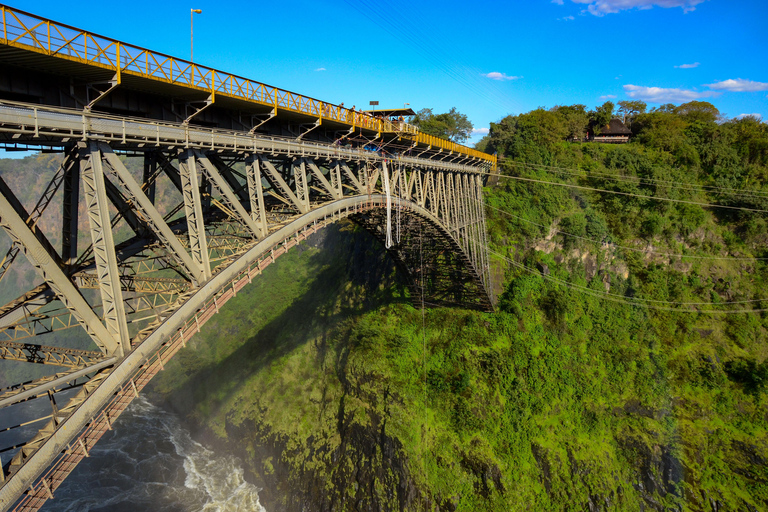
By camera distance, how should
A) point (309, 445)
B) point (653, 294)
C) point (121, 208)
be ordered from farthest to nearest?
point (653, 294) → point (309, 445) → point (121, 208)

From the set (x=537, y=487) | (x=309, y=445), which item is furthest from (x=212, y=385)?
(x=537, y=487)

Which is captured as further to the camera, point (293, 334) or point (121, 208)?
point (293, 334)

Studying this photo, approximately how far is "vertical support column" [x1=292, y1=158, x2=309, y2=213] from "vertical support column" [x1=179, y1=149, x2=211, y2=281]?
471 centimetres

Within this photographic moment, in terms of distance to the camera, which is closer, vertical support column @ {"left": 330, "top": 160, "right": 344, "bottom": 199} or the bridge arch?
the bridge arch

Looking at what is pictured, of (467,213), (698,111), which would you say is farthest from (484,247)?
(698,111)

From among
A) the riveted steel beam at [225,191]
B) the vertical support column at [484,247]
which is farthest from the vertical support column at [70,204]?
the vertical support column at [484,247]

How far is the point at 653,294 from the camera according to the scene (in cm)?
3456

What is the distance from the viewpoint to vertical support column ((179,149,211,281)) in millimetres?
10477

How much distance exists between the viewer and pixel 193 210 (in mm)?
10656

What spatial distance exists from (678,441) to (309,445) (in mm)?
25582

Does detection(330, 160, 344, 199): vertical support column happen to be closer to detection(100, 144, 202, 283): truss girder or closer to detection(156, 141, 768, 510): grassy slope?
detection(100, 144, 202, 283): truss girder

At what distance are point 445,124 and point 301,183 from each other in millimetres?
51042

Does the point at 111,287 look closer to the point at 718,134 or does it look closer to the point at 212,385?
the point at 212,385

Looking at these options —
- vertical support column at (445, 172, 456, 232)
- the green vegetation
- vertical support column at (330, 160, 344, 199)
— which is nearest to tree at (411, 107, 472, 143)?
the green vegetation
